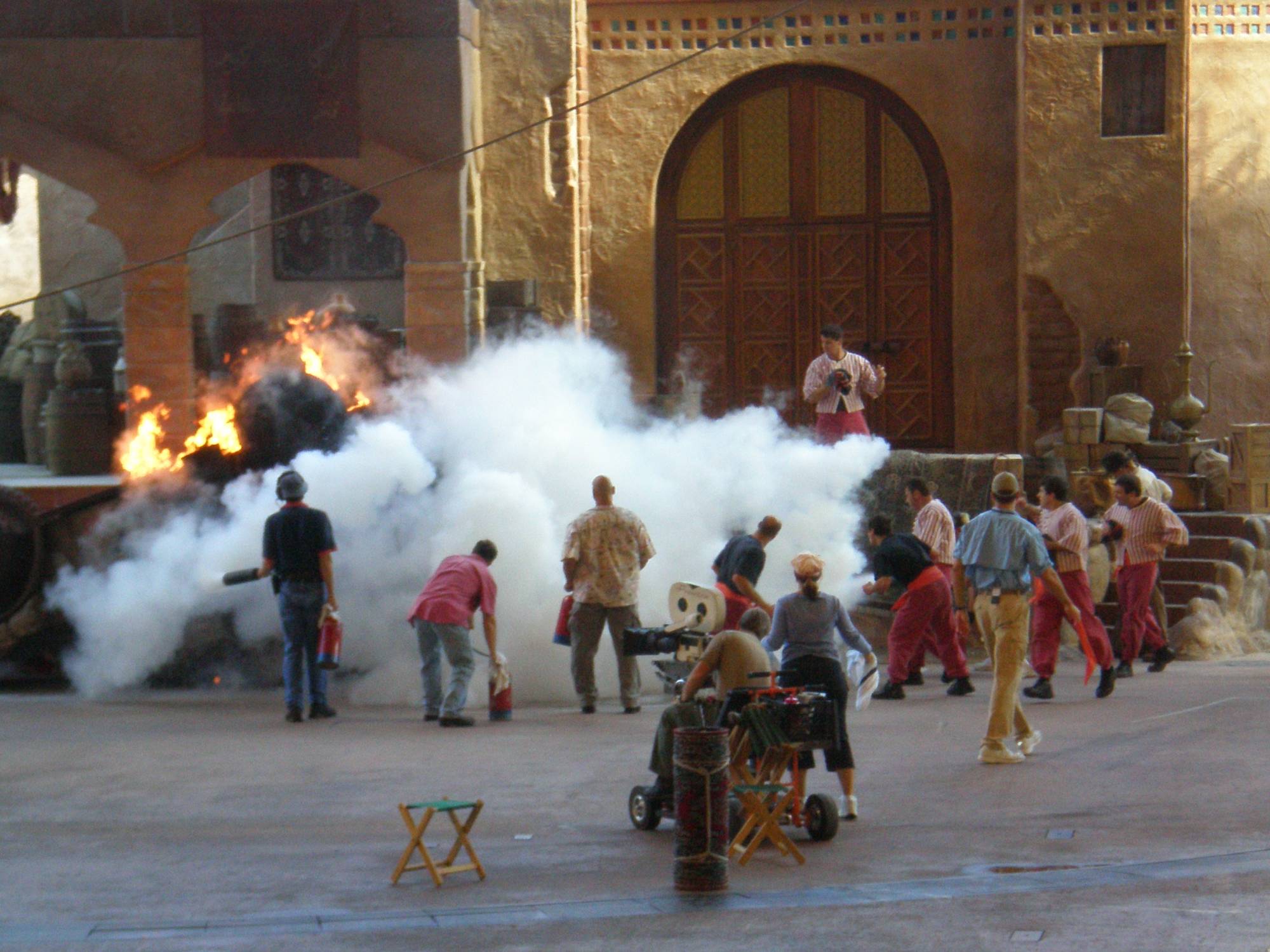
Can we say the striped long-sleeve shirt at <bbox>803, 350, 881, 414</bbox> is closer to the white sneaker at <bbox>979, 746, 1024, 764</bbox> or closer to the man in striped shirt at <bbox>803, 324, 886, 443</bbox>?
the man in striped shirt at <bbox>803, 324, 886, 443</bbox>

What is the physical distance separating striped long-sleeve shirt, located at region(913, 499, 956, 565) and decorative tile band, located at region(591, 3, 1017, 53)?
308 inches

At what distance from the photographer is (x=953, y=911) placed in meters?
8.06

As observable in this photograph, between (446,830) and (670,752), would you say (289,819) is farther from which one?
(670,752)

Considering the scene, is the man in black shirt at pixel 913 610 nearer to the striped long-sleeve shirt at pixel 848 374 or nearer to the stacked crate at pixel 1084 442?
the striped long-sleeve shirt at pixel 848 374

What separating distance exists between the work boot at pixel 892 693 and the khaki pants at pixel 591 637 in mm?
1750

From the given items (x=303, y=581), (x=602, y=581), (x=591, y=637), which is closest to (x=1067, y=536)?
(x=602, y=581)

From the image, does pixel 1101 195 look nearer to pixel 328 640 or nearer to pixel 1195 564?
pixel 1195 564

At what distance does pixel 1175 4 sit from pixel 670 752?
12.5 meters

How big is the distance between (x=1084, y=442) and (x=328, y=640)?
7.60 metres

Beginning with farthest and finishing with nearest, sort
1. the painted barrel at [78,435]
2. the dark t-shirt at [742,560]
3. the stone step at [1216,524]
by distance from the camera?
1. the painted barrel at [78,435]
2. the stone step at [1216,524]
3. the dark t-shirt at [742,560]

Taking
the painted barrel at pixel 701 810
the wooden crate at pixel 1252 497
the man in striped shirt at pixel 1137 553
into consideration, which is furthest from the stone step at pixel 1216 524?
the painted barrel at pixel 701 810

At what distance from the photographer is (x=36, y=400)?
21125 mm

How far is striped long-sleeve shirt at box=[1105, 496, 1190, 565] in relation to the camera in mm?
13891

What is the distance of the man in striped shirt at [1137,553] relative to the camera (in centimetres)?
1391
